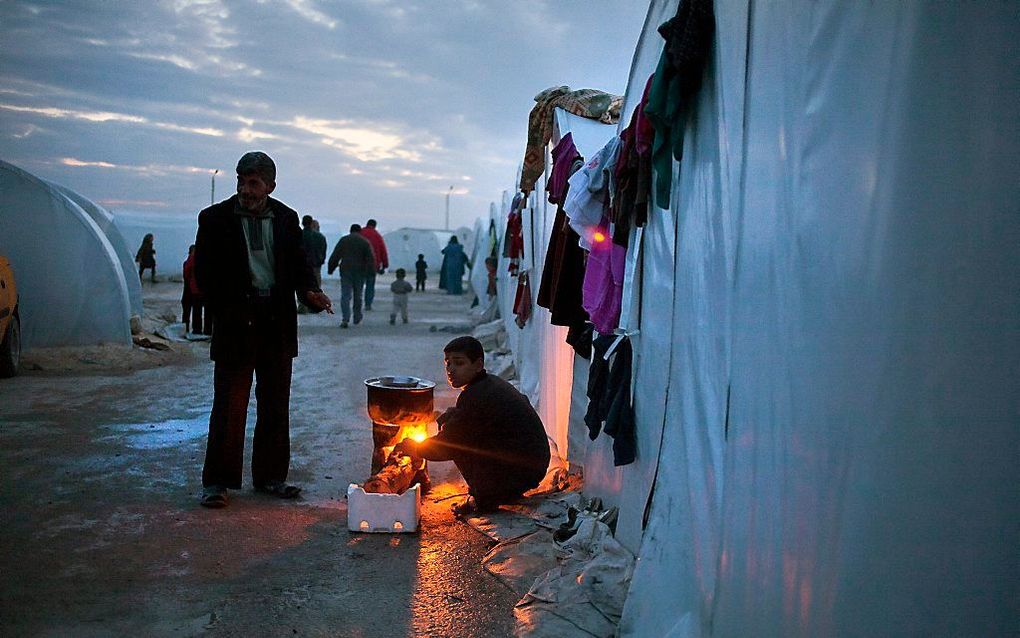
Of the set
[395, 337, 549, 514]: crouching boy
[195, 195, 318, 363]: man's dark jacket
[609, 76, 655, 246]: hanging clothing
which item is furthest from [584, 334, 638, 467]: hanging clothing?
[195, 195, 318, 363]: man's dark jacket

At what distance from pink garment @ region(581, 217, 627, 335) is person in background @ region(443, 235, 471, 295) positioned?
23.4 m

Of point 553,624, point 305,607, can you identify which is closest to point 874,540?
point 553,624

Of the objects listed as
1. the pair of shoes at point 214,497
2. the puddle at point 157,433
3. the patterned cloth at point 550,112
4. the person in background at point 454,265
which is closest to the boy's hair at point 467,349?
the pair of shoes at point 214,497

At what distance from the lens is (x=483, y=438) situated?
5105 mm

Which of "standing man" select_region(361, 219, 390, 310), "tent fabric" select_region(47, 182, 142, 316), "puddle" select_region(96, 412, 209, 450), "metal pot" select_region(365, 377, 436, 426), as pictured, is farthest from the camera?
"standing man" select_region(361, 219, 390, 310)

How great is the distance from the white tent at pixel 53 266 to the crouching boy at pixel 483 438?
8.16m

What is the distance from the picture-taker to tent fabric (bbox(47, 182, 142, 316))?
48.1 ft

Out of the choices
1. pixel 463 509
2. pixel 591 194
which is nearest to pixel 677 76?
pixel 591 194

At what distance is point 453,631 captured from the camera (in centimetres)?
360

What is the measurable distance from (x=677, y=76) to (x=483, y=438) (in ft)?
8.44

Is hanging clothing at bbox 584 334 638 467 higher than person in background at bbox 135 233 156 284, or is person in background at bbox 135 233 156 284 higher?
person in background at bbox 135 233 156 284

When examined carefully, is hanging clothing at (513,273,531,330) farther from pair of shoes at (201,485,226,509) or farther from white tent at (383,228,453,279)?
white tent at (383,228,453,279)

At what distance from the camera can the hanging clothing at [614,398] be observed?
412cm

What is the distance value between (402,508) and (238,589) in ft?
3.56
